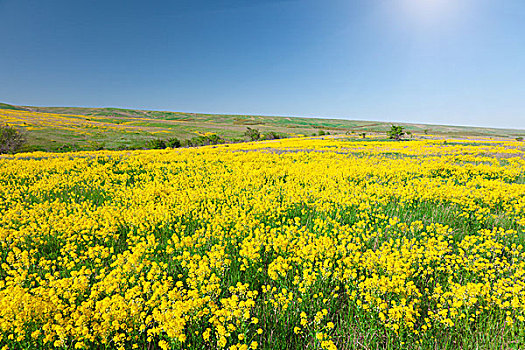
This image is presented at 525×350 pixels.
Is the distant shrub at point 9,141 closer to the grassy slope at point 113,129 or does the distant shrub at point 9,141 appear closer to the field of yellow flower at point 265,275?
the grassy slope at point 113,129

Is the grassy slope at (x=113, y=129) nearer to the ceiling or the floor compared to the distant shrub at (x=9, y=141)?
nearer to the ceiling

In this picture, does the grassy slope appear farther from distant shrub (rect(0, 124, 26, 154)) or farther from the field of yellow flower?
the field of yellow flower

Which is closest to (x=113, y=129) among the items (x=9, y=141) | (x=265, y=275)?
(x=9, y=141)

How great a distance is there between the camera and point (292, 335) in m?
2.67

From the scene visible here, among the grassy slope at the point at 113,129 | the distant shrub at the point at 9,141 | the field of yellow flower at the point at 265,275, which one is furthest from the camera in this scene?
the grassy slope at the point at 113,129

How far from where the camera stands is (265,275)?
3.67m

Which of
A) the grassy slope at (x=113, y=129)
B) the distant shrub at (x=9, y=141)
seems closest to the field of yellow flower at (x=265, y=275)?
the distant shrub at (x=9, y=141)

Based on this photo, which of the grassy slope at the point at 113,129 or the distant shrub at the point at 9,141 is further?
the grassy slope at the point at 113,129

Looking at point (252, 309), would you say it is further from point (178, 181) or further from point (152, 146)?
point (152, 146)

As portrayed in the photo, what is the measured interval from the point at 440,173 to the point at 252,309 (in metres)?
13.0

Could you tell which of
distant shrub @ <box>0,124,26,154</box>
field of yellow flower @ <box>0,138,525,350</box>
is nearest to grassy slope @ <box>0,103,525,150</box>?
distant shrub @ <box>0,124,26,154</box>

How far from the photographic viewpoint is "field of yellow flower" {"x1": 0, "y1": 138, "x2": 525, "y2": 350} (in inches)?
97.3

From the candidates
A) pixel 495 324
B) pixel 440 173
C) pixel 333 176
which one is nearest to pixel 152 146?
pixel 333 176

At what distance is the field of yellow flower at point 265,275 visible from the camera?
97.3 inches
